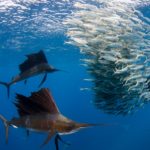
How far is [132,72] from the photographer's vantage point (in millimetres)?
8891

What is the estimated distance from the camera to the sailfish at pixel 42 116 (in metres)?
3.37

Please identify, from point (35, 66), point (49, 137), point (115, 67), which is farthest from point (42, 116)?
point (115, 67)

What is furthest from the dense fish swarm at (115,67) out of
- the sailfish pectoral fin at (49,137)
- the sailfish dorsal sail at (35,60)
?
the sailfish pectoral fin at (49,137)

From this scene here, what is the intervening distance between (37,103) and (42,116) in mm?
162

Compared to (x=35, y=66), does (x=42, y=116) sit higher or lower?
higher

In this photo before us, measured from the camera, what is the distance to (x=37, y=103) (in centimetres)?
355

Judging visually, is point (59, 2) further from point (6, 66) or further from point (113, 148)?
point (113, 148)

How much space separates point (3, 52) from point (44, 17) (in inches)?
453

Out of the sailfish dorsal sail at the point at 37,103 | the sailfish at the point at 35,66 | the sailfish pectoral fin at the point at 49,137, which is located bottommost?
the sailfish at the point at 35,66

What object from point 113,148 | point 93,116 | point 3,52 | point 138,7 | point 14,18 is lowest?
point 113,148

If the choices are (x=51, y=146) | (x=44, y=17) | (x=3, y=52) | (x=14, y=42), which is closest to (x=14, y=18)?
(x=44, y=17)

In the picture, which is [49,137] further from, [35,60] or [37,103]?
[35,60]

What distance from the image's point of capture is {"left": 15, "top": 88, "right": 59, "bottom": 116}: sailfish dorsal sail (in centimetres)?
346

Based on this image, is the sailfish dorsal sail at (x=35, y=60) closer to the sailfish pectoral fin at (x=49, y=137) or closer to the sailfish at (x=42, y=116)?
the sailfish at (x=42, y=116)
